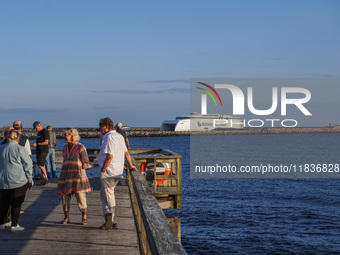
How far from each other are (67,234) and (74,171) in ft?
3.20

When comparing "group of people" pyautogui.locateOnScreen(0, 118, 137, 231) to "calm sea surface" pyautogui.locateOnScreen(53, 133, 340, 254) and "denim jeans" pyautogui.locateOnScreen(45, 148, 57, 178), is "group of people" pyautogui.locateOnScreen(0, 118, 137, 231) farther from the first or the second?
"calm sea surface" pyautogui.locateOnScreen(53, 133, 340, 254)

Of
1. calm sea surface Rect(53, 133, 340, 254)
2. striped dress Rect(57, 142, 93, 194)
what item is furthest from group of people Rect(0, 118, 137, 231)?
calm sea surface Rect(53, 133, 340, 254)

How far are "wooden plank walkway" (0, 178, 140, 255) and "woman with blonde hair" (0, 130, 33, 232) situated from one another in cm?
46

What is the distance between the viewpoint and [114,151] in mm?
6293

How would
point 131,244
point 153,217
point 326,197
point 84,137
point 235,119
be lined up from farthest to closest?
point 235,119 < point 84,137 < point 326,197 < point 131,244 < point 153,217

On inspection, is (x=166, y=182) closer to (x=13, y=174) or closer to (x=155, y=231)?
(x=13, y=174)

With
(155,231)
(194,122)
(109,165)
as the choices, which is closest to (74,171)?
(109,165)

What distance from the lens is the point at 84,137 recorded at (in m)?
122

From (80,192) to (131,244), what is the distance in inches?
55.8

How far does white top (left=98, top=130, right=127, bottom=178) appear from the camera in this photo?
6262mm

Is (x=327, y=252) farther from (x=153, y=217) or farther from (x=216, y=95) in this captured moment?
(x=216, y=95)

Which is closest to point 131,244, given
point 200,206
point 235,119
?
point 200,206

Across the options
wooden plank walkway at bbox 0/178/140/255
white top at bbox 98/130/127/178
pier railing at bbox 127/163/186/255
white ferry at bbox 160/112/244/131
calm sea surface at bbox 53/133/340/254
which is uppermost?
white ferry at bbox 160/112/244/131

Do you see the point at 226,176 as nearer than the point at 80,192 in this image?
No
